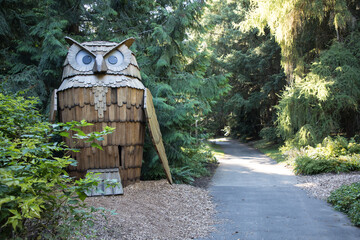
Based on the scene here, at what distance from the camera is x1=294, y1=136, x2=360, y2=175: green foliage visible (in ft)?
28.1

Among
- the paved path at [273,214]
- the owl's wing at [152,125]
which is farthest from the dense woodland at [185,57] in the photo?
the paved path at [273,214]

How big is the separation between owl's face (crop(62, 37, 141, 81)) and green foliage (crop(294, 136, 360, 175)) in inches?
244

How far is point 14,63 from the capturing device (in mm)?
7965

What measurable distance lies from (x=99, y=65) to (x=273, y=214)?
4.03 meters

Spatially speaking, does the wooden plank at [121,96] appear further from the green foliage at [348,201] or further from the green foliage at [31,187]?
the green foliage at [348,201]

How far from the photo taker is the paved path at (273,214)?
13.8 ft

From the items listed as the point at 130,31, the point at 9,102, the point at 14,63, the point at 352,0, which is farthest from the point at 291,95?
the point at 9,102

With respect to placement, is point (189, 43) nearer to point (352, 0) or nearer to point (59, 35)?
point (59, 35)

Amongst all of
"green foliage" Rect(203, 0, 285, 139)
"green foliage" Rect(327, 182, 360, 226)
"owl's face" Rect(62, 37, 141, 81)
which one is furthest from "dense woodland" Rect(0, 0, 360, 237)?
"green foliage" Rect(327, 182, 360, 226)

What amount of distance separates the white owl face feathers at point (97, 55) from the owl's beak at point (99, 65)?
44 mm

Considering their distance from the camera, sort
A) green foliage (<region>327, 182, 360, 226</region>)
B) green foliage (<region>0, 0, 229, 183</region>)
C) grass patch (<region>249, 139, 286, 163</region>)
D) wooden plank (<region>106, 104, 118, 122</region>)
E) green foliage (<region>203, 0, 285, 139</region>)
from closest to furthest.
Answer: green foliage (<region>327, 182, 360, 226</region>) → wooden plank (<region>106, 104, 118, 122</region>) → green foliage (<region>0, 0, 229, 183</region>) → grass patch (<region>249, 139, 286, 163</region>) → green foliage (<region>203, 0, 285, 139</region>)

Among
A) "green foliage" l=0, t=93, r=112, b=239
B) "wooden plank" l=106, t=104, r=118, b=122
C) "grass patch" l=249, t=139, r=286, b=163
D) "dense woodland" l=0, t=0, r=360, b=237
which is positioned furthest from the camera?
"grass patch" l=249, t=139, r=286, b=163

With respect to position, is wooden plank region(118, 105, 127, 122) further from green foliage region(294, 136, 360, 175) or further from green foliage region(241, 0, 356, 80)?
green foliage region(241, 0, 356, 80)

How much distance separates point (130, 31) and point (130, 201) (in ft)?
16.2
